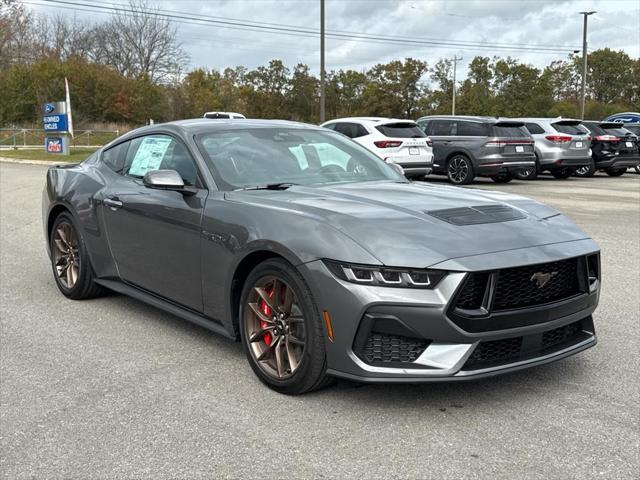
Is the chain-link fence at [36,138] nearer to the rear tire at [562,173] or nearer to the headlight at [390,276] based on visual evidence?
the rear tire at [562,173]

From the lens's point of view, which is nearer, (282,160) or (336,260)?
(336,260)

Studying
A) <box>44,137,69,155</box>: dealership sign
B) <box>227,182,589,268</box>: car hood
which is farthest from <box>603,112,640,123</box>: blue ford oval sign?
<box>227,182,589,268</box>: car hood

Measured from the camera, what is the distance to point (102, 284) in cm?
546

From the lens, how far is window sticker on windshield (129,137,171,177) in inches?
196

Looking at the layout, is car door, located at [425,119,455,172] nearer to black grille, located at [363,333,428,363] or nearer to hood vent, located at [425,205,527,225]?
hood vent, located at [425,205,527,225]

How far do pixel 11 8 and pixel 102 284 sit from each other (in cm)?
6387

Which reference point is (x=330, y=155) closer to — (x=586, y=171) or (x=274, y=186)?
(x=274, y=186)

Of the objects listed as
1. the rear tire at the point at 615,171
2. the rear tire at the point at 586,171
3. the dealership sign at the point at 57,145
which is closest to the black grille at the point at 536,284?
the rear tire at the point at 586,171

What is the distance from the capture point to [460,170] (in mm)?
18312

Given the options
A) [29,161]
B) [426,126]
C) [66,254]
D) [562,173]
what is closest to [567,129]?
[562,173]

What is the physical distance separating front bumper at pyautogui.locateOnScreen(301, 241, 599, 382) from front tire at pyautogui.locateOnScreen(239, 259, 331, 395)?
10 centimetres

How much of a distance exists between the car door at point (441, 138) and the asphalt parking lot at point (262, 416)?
13803 millimetres

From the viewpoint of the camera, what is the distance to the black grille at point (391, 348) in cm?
329

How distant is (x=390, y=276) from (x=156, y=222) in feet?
6.44
